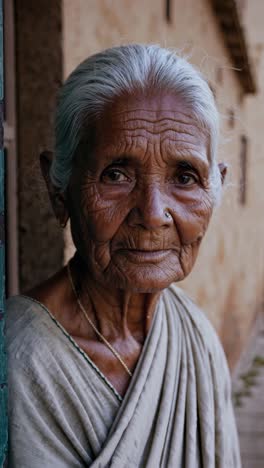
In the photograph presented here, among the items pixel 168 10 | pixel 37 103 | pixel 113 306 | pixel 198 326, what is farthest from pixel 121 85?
pixel 168 10

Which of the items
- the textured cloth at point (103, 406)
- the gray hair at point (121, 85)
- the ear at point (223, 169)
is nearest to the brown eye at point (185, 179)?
the gray hair at point (121, 85)

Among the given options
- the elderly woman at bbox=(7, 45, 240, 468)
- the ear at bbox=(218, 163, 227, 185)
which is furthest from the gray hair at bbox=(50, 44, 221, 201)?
the ear at bbox=(218, 163, 227, 185)

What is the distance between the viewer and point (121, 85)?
5.07 feet

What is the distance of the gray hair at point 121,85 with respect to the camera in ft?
5.07

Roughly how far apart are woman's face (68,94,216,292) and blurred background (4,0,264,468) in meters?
0.33

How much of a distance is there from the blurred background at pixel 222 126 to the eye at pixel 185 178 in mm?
345

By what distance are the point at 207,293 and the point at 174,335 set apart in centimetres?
454

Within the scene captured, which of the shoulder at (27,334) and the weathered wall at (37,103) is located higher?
the weathered wall at (37,103)

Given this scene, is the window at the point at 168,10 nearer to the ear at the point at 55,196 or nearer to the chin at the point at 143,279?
the ear at the point at 55,196

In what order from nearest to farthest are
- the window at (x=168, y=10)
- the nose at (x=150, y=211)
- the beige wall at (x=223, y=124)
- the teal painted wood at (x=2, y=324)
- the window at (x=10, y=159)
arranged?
the teal painted wood at (x=2, y=324)
the nose at (x=150, y=211)
the window at (x=10, y=159)
the beige wall at (x=223, y=124)
the window at (x=168, y=10)

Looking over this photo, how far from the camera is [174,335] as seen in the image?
185 cm

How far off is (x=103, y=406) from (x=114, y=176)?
1.78 feet

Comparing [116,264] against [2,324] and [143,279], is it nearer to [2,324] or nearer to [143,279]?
[143,279]

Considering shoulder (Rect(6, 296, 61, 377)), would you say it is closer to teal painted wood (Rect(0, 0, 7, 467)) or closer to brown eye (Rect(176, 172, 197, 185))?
teal painted wood (Rect(0, 0, 7, 467))
